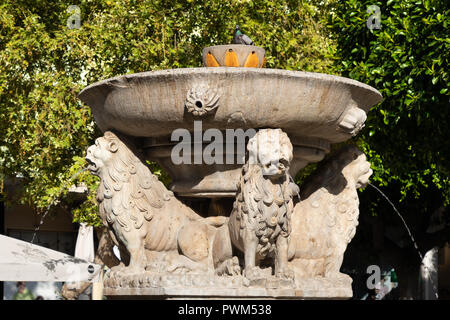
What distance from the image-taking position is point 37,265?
28.8 feet

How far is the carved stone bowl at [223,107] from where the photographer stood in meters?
5.91

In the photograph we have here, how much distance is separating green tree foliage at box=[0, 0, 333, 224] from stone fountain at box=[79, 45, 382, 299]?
4.59 m

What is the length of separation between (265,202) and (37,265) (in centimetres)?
353

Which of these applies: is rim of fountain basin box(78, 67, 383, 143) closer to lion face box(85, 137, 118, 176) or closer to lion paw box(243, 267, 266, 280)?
lion face box(85, 137, 118, 176)

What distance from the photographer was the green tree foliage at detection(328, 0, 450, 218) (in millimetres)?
10344

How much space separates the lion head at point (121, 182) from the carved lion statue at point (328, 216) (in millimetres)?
1100

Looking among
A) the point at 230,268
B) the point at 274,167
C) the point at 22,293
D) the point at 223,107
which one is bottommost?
the point at 22,293

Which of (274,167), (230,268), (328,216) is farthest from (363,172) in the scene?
(230,268)

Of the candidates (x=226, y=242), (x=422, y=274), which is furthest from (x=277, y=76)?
(x=422, y=274)

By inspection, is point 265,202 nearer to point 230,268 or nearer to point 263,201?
point 263,201

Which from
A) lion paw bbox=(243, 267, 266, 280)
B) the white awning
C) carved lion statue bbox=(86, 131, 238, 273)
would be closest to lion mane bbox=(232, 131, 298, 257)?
lion paw bbox=(243, 267, 266, 280)

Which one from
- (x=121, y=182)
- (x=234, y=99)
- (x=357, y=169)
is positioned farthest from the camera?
(x=357, y=169)

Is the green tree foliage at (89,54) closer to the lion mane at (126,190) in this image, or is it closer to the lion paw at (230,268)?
the lion mane at (126,190)

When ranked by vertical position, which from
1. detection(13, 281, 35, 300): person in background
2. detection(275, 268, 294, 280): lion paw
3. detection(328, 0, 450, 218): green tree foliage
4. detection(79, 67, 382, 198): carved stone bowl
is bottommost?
detection(13, 281, 35, 300): person in background
